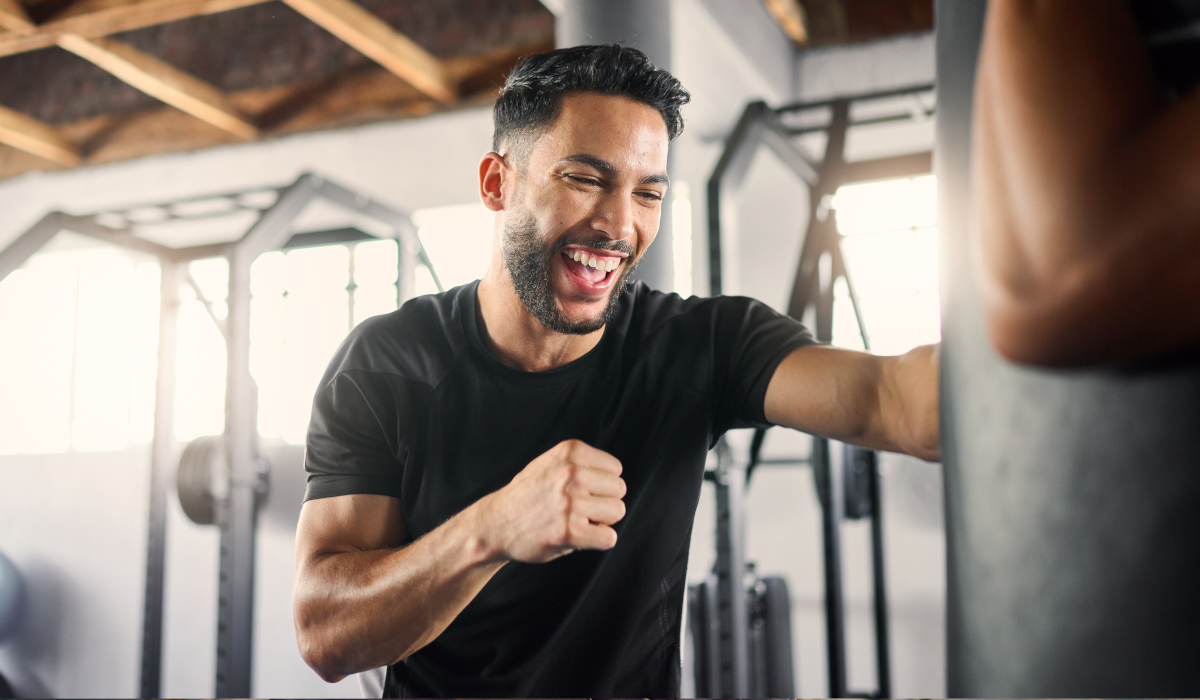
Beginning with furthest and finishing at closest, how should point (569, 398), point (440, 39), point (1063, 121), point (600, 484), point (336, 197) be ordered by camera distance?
1. point (440, 39)
2. point (336, 197)
3. point (569, 398)
4. point (600, 484)
5. point (1063, 121)

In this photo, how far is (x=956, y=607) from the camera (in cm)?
25

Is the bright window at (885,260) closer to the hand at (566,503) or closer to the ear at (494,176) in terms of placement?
the ear at (494,176)

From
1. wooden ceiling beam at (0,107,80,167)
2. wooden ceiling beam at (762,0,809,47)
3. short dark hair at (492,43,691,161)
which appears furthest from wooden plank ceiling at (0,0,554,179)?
short dark hair at (492,43,691,161)

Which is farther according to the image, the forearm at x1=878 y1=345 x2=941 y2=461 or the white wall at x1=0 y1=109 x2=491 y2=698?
the white wall at x1=0 y1=109 x2=491 y2=698

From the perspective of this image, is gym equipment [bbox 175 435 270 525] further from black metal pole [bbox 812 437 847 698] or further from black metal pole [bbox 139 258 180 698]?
black metal pole [bbox 812 437 847 698]

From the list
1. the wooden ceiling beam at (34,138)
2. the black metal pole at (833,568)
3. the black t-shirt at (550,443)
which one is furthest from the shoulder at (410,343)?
the black metal pole at (833,568)

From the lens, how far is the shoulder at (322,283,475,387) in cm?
60

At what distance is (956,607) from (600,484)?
17 centimetres

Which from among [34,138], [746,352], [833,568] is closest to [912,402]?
[746,352]

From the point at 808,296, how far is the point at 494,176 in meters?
1.00

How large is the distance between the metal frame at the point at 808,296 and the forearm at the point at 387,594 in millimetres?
666

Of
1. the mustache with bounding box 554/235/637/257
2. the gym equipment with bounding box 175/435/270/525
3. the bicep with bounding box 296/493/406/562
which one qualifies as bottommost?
the gym equipment with bounding box 175/435/270/525

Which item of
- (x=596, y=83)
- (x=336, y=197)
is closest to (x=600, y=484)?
Result: (x=596, y=83)

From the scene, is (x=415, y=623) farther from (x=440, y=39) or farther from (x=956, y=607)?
(x=440, y=39)
